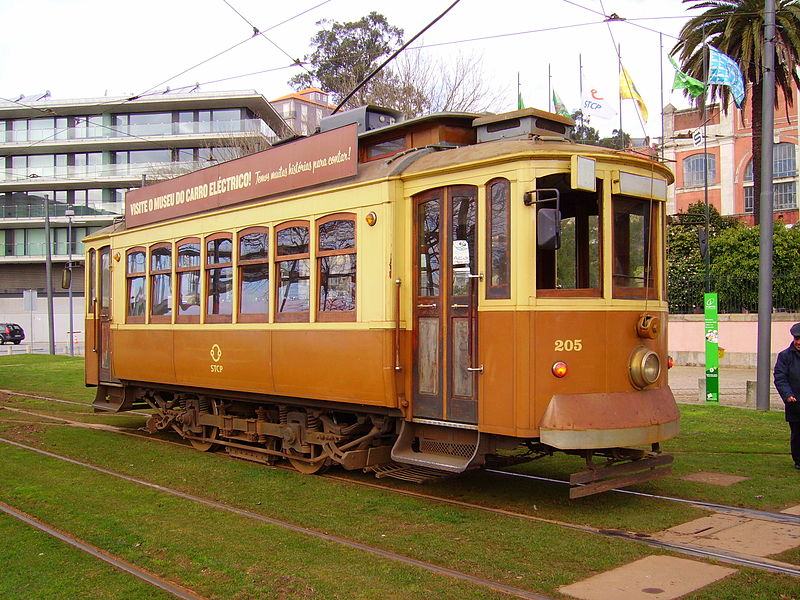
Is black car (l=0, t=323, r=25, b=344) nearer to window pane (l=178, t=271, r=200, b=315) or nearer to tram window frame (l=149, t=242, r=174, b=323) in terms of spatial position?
tram window frame (l=149, t=242, r=174, b=323)

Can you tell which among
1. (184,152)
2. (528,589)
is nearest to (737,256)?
(528,589)

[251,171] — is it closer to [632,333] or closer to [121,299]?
[121,299]

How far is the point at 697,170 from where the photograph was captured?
1996 inches

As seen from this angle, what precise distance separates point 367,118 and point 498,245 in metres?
3.08

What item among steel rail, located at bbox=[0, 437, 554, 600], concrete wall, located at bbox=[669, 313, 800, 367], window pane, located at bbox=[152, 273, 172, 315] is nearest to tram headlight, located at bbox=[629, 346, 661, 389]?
steel rail, located at bbox=[0, 437, 554, 600]

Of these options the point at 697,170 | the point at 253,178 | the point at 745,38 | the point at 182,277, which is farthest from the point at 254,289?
the point at 697,170

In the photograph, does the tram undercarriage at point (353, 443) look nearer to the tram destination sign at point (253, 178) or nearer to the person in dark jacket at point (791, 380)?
the person in dark jacket at point (791, 380)

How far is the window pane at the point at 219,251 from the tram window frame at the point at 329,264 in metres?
1.93

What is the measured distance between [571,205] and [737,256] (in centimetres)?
1830

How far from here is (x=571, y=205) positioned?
7.66 metres

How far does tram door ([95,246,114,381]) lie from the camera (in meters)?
13.4

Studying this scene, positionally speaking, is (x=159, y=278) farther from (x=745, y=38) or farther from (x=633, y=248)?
(x=745, y=38)

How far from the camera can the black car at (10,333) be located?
161ft

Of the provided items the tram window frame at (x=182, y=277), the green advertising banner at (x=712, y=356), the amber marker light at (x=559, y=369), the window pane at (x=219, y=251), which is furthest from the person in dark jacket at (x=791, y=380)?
the tram window frame at (x=182, y=277)
